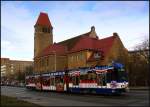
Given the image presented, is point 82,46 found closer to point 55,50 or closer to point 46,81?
point 55,50

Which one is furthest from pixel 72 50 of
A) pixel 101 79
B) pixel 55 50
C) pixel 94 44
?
pixel 101 79

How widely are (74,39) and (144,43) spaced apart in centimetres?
3624

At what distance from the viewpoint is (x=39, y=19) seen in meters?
108

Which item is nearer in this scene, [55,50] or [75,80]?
[75,80]

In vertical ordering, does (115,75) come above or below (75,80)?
above

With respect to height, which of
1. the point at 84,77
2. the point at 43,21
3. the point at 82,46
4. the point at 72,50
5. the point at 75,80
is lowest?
the point at 75,80

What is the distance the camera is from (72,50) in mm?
88250

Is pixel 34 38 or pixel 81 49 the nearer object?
pixel 81 49

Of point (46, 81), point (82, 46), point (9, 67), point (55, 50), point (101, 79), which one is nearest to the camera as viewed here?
point (101, 79)

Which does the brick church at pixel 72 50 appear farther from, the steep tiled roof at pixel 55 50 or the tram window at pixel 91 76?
the tram window at pixel 91 76

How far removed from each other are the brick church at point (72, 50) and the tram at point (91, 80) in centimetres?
2601

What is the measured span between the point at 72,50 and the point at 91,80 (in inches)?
2127

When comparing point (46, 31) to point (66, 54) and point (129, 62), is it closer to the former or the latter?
point (66, 54)

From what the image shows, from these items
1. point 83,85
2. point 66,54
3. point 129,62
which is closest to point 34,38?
point 66,54
